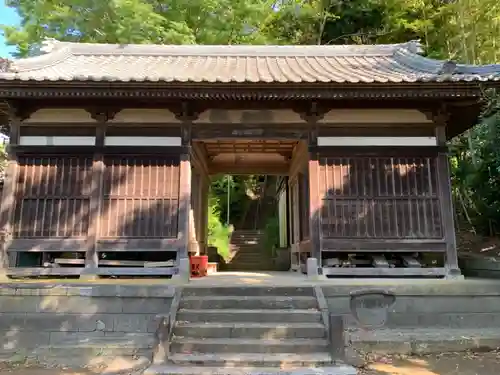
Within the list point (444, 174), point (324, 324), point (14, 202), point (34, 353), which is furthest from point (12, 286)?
point (444, 174)

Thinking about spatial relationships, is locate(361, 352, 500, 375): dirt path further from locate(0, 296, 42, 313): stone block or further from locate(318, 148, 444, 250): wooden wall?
locate(0, 296, 42, 313): stone block

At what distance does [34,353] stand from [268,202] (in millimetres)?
20705

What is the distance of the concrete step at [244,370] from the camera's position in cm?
448

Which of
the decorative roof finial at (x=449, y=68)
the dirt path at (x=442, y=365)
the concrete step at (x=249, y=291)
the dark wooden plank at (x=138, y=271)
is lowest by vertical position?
the dirt path at (x=442, y=365)

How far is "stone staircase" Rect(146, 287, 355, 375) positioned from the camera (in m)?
4.71

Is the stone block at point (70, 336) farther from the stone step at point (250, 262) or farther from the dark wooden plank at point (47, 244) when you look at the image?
the stone step at point (250, 262)

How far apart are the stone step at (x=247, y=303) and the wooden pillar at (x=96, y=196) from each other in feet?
7.01

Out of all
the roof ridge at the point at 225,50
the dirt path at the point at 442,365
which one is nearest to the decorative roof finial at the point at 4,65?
the roof ridge at the point at 225,50

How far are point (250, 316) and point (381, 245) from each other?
2867 millimetres

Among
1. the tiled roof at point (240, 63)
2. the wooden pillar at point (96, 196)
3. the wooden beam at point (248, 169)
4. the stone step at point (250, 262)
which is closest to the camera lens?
the wooden pillar at point (96, 196)

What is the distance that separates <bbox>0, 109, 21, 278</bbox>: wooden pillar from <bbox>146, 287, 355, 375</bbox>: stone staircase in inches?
132

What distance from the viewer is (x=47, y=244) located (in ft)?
A: 22.8

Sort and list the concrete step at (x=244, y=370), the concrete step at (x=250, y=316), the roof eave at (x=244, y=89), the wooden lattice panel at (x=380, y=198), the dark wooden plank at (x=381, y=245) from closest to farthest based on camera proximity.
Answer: the concrete step at (x=244, y=370), the concrete step at (x=250, y=316), the roof eave at (x=244, y=89), the dark wooden plank at (x=381, y=245), the wooden lattice panel at (x=380, y=198)

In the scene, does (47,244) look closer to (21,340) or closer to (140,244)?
(140,244)
